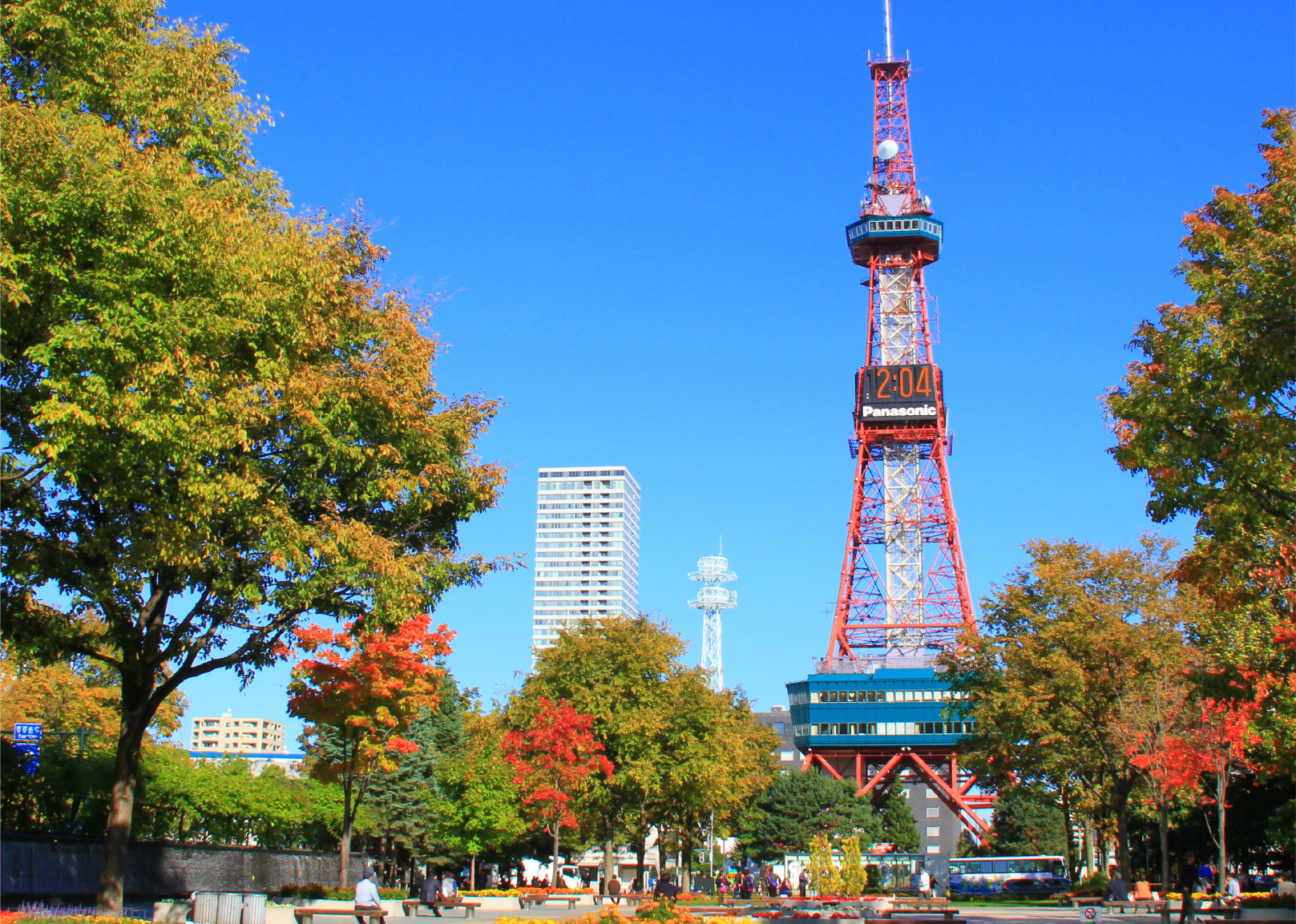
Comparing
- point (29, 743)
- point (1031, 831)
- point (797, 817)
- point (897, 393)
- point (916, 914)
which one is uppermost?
point (897, 393)

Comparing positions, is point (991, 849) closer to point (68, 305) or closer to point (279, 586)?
point (279, 586)

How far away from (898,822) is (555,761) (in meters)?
69.2

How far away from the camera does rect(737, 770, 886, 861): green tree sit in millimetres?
81812

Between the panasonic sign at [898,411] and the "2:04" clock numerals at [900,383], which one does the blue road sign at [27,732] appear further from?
the "2:04" clock numerals at [900,383]

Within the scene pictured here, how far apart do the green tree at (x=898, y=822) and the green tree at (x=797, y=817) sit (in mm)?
17878

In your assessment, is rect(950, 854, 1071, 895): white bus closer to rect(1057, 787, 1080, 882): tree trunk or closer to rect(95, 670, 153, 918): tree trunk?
rect(1057, 787, 1080, 882): tree trunk

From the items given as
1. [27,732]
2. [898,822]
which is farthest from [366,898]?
[898,822]

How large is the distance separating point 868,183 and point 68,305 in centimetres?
10217

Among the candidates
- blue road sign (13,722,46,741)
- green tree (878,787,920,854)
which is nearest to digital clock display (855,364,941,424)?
green tree (878,787,920,854)

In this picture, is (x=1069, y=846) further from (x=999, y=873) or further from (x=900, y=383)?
(x=900, y=383)

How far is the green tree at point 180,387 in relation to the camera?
15.0 meters

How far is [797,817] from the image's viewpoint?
83000mm

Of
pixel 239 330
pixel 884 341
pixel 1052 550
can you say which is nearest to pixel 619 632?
pixel 1052 550

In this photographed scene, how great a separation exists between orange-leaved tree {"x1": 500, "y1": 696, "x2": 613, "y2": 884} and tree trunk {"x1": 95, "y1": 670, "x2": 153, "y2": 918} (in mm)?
25008
